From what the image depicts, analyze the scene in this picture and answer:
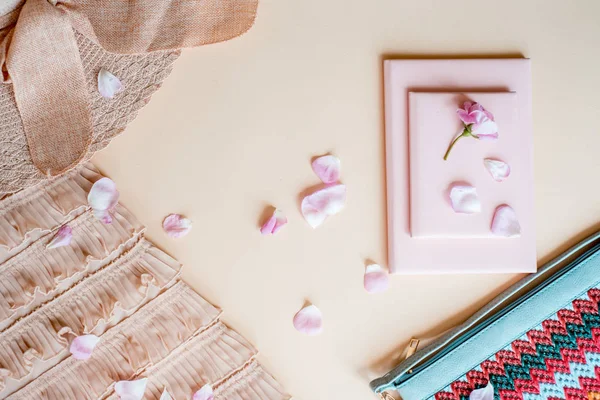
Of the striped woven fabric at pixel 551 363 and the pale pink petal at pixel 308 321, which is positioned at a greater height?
the pale pink petal at pixel 308 321

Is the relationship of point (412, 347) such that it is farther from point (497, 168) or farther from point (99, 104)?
point (99, 104)

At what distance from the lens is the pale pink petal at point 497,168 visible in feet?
2.80

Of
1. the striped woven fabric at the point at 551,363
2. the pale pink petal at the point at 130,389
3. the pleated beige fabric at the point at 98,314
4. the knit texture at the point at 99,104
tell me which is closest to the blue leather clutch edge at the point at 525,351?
the striped woven fabric at the point at 551,363

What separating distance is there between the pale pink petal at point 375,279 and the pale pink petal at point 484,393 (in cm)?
23

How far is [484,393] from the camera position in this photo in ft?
2.83

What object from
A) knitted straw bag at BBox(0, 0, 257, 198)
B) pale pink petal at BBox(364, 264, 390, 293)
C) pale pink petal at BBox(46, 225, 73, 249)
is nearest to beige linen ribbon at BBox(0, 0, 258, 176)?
knitted straw bag at BBox(0, 0, 257, 198)

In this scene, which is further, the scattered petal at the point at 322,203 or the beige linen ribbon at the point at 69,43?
the scattered petal at the point at 322,203

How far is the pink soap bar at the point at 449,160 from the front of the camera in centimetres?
86

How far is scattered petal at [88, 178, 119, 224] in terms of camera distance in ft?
2.86

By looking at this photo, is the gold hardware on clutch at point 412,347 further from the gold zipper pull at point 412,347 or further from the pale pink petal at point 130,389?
the pale pink petal at point 130,389

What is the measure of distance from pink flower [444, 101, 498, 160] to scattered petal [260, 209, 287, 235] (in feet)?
0.98

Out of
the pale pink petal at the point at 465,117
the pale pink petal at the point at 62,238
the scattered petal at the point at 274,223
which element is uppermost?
the pale pink petal at the point at 465,117

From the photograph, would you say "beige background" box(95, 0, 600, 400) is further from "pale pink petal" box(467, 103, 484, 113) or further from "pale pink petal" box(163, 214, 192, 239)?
"pale pink petal" box(467, 103, 484, 113)

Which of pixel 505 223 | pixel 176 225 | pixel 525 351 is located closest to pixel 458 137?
pixel 505 223
